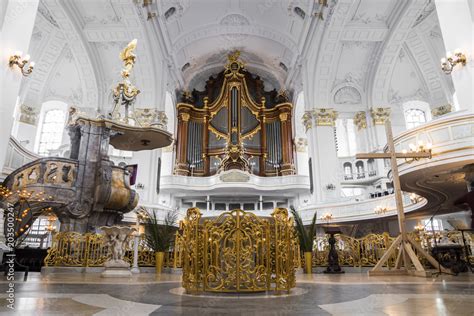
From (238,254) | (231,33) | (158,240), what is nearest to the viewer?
(238,254)

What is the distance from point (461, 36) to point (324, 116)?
402 inches

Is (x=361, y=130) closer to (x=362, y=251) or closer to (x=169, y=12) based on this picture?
(x=362, y=251)

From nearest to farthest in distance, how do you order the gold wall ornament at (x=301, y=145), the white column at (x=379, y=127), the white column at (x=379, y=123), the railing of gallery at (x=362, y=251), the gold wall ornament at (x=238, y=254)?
the gold wall ornament at (x=238, y=254)
the railing of gallery at (x=362, y=251)
the white column at (x=379, y=127)
the white column at (x=379, y=123)
the gold wall ornament at (x=301, y=145)

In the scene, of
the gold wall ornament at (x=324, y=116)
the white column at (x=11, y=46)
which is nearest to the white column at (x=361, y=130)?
the gold wall ornament at (x=324, y=116)

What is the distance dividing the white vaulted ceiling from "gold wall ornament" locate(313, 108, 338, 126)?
0.46 metres

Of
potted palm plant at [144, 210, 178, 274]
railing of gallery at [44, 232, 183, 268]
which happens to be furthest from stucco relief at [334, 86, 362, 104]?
railing of gallery at [44, 232, 183, 268]

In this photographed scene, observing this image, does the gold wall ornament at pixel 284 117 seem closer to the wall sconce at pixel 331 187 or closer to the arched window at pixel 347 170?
the arched window at pixel 347 170

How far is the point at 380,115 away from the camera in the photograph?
18.3m

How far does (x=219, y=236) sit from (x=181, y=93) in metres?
21.6

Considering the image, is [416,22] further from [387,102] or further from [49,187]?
[49,187]

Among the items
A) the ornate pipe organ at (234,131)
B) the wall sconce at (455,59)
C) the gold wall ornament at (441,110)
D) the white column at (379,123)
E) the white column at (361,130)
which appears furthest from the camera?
the ornate pipe organ at (234,131)

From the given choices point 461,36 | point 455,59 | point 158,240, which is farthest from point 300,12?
point 158,240

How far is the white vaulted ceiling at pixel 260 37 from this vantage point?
52.4 feet

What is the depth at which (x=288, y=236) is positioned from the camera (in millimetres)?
4070
